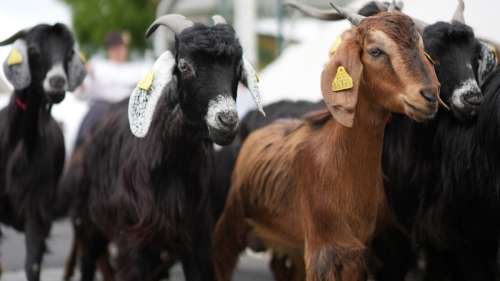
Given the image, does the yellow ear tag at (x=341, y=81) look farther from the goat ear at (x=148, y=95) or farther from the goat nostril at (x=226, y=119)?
the goat ear at (x=148, y=95)

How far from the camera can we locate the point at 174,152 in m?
5.71

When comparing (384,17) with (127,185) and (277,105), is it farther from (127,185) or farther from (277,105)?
(277,105)

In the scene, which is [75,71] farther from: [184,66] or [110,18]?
[110,18]

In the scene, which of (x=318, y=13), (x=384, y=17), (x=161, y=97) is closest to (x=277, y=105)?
(x=318, y=13)

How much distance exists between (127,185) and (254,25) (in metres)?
9.06

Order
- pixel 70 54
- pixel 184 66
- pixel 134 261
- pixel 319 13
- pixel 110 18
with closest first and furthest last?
pixel 184 66 → pixel 134 261 → pixel 319 13 → pixel 70 54 → pixel 110 18

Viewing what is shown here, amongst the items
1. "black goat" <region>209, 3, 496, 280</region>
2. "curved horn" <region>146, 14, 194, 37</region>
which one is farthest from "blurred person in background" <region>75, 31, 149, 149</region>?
"black goat" <region>209, 3, 496, 280</region>

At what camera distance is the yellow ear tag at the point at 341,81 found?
190 inches

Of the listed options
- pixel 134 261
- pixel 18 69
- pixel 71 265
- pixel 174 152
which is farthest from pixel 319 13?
pixel 71 265

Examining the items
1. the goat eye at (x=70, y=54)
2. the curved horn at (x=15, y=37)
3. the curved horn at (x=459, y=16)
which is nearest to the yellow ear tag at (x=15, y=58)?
the curved horn at (x=15, y=37)

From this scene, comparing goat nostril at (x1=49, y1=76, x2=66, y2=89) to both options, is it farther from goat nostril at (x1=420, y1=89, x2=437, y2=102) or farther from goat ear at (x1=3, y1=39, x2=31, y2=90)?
goat nostril at (x1=420, y1=89, x2=437, y2=102)

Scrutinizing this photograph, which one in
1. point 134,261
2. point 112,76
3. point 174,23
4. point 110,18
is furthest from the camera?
point 110,18

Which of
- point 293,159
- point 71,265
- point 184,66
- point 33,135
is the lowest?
point 71,265

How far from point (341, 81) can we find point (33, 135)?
3.15 metres
